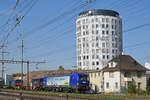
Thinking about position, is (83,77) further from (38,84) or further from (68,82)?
(38,84)

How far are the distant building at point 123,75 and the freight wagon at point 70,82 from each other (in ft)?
43.9

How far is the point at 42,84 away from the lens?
5797 centimetres

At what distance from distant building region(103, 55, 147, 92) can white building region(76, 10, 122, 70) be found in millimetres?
63368

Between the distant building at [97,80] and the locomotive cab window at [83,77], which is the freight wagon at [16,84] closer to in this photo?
the distant building at [97,80]

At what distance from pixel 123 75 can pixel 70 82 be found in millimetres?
15878

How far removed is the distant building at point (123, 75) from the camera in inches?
2217

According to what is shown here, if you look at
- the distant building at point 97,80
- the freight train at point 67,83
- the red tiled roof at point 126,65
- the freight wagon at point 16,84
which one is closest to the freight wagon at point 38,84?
the freight train at point 67,83

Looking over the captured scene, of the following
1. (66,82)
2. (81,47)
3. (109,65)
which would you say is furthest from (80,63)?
(66,82)

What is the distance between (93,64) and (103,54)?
22.1 ft

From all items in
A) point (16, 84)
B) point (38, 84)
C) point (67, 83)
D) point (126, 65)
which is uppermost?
point (126, 65)

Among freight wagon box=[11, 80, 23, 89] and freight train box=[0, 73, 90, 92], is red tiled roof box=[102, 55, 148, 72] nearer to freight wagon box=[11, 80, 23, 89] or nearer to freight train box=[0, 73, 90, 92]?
freight train box=[0, 73, 90, 92]

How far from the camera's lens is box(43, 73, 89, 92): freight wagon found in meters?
43.4

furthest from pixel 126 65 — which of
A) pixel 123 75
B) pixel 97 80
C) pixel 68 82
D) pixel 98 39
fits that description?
pixel 98 39

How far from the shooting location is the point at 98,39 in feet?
409
